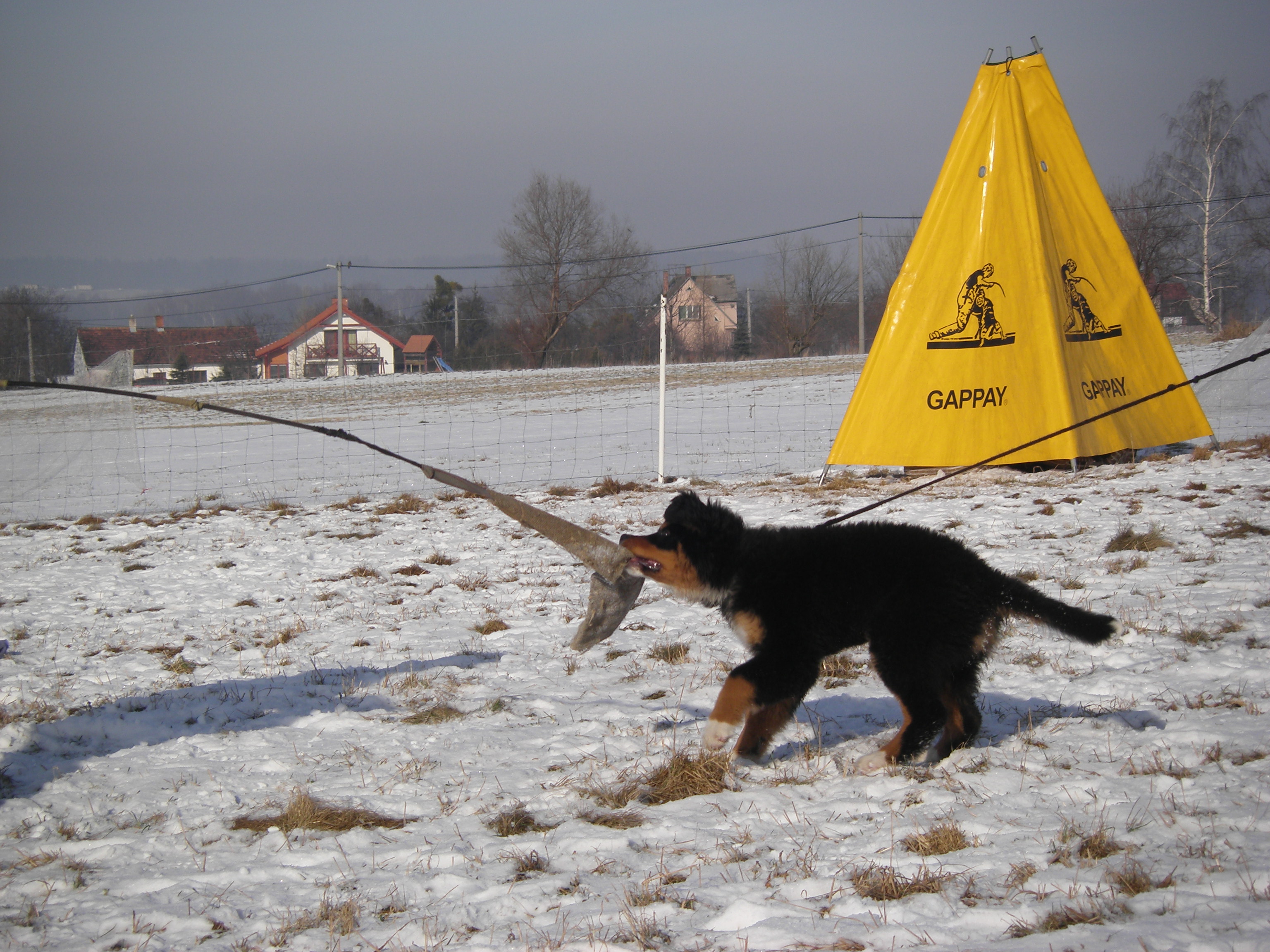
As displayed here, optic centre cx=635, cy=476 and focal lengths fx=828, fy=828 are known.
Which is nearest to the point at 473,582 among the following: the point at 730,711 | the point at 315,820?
the point at 315,820

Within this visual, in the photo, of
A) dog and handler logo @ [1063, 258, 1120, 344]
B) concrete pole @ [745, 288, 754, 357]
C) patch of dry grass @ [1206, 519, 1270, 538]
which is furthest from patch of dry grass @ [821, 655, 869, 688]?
concrete pole @ [745, 288, 754, 357]

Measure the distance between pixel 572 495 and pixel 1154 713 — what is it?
7.11 metres

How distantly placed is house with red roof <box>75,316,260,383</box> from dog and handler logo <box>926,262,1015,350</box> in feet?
136

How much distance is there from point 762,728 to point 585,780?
28.7 inches

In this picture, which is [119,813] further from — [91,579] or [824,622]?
[91,579]

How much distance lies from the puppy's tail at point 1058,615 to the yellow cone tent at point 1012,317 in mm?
6140

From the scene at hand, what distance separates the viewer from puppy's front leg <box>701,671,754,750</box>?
10.5 feet

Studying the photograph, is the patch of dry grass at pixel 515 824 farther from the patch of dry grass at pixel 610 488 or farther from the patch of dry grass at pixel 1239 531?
the patch of dry grass at pixel 610 488

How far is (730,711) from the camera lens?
319 centimetres

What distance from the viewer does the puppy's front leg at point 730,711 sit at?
3188mm

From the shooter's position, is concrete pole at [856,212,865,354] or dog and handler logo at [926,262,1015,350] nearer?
dog and handler logo at [926,262,1015,350]

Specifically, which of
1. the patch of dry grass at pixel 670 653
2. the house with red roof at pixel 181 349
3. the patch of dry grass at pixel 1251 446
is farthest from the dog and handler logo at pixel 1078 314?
the house with red roof at pixel 181 349

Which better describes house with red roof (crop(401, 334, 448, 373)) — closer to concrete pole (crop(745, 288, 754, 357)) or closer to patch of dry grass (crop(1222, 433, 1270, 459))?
concrete pole (crop(745, 288, 754, 357))

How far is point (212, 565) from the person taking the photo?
23.8 feet
